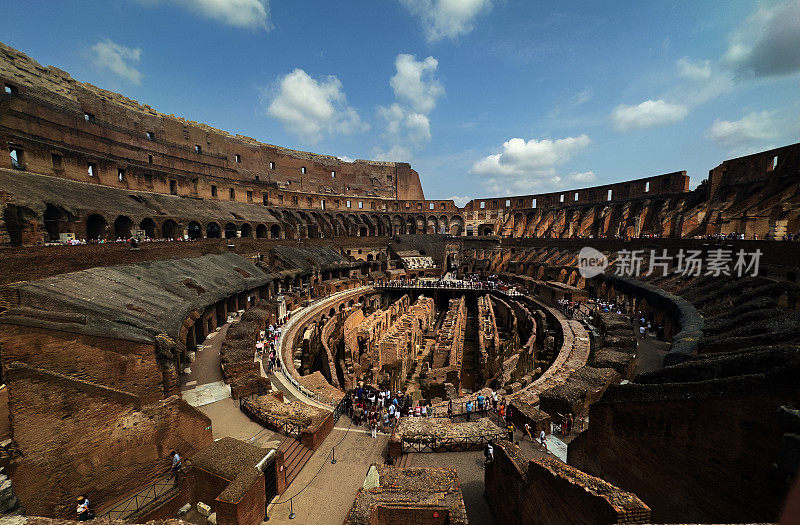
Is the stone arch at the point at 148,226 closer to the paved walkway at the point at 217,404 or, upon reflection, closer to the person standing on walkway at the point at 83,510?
the paved walkway at the point at 217,404

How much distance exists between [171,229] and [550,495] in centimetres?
3146

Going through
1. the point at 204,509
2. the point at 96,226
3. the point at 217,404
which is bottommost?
the point at 204,509

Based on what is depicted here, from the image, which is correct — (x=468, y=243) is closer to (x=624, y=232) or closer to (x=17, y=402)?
(x=624, y=232)

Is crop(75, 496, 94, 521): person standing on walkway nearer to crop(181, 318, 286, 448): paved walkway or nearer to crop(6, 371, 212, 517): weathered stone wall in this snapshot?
crop(6, 371, 212, 517): weathered stone wall

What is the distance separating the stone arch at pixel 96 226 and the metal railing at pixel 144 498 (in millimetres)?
19422

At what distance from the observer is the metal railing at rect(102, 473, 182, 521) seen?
578cm

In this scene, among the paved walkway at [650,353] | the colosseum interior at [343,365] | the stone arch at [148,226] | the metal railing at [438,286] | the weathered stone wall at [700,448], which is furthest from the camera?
the metal railing at [438,286]

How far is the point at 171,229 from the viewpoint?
961 inches

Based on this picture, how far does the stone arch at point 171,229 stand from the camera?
75.8 ft

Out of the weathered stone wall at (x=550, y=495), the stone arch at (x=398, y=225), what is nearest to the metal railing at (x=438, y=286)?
the stone arch at (x=398, y=225)

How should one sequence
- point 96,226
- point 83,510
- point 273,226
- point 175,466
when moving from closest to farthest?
point 83,510 → point 175,466 → point 96,226 → point 273,226

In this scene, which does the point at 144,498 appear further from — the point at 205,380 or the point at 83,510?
the point at 205,380

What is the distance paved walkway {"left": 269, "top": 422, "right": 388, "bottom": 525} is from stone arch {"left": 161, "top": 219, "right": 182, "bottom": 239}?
937 inches

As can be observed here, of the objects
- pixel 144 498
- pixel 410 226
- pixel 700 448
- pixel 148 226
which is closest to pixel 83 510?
pixel 144 498
